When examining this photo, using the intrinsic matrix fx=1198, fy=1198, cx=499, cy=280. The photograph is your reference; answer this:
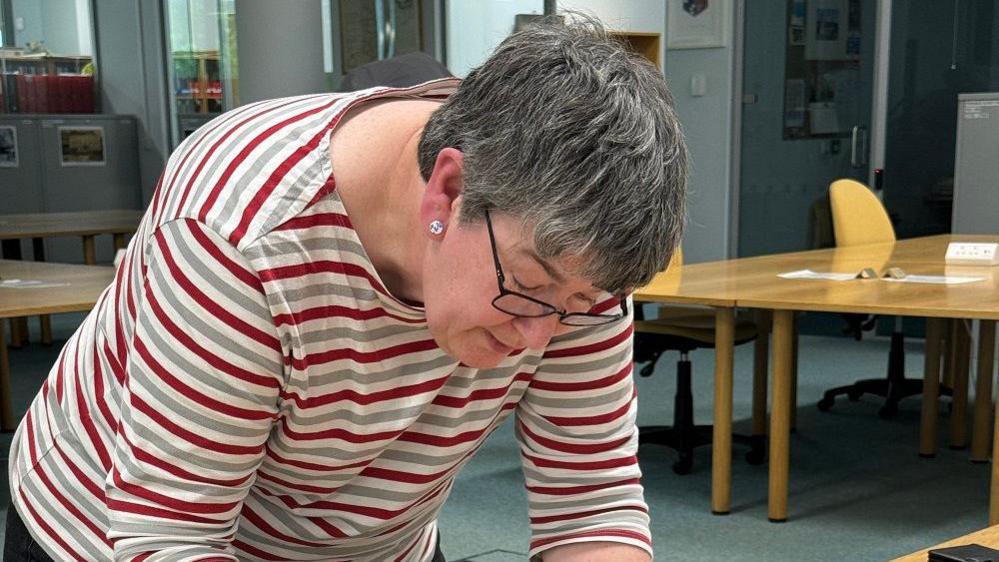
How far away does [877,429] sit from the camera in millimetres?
4414

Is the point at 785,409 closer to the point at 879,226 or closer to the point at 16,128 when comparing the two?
the point at 879,226

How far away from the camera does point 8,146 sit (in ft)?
26.9

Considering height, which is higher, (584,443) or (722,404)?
(584,443)

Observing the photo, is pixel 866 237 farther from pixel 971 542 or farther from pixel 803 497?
pixel 971 542

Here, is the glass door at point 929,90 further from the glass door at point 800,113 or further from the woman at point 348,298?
the woman at point 348,298

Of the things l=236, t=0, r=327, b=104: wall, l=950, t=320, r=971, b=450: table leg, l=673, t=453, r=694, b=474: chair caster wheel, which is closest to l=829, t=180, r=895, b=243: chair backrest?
l=950, t=320, r=971, b=450: table leg

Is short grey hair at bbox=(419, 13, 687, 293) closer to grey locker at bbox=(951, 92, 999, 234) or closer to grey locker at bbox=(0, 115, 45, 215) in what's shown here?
grey locker at bbox=(951, 92, 999, 234)

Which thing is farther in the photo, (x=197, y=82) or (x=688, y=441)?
(x=197, y=82)

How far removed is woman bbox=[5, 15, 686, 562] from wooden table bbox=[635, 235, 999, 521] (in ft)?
6.60

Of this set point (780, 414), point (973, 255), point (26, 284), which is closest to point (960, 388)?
point (973, 255)

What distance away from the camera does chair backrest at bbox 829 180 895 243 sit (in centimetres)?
462

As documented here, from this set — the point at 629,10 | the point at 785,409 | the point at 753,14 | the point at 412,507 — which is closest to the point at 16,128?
the point at 629,10

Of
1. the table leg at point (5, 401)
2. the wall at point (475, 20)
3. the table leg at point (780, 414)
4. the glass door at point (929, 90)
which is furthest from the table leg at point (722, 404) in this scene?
the wall at point (475, 20)

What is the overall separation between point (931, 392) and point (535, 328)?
3.51m
